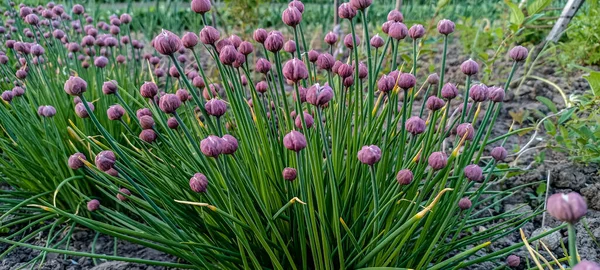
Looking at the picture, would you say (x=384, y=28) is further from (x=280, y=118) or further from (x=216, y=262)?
(x=216, y=262)

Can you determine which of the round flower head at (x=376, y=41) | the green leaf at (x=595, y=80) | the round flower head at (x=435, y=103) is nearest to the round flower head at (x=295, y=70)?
the round flower head at (x=435, y=103)

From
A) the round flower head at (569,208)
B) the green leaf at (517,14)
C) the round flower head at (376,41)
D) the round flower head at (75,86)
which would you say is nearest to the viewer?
the round flower head at (569,208)

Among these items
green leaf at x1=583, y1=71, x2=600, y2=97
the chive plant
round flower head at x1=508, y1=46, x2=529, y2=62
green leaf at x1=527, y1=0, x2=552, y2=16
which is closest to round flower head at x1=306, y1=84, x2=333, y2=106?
the chive plant

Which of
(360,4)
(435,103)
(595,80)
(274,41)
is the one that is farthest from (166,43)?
(595,80)

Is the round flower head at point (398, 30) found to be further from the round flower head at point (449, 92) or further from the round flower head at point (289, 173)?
the round flower head at point (289, 173)

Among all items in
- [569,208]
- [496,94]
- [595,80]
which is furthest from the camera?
[595,80]

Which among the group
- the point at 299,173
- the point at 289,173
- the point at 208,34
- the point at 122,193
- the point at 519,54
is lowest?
the point at 122,193

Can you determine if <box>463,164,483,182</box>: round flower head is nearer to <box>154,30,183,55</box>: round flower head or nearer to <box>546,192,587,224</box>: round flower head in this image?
<box>546,192,587,224</box>: round flower head

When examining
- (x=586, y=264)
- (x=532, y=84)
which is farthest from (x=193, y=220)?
(x=532, y=84)

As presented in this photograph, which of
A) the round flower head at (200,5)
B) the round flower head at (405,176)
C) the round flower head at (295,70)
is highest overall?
the round flower head at (200,5)

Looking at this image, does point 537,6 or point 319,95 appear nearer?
point 319,95

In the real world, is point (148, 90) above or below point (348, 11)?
below

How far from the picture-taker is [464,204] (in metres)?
1.25

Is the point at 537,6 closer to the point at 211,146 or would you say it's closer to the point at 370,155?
the point at 370,155
